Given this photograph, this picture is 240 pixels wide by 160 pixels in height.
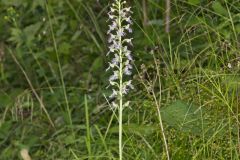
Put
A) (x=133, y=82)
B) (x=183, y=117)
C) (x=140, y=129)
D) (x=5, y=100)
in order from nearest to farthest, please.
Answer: (x=183, y=117) → (x=140, y=129) → (x=133, y=82) → (x=5, y=100)

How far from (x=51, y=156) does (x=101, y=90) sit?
1.84ft

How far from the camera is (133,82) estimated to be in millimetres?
3604

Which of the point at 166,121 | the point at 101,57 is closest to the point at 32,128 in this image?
the point at 101,57

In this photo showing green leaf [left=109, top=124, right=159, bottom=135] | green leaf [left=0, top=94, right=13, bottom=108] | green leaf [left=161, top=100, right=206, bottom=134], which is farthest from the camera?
green leaf [left=0, top=94, right=13, bottom=108]

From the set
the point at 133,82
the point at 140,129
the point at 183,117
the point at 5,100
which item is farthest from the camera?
the point at 5,100

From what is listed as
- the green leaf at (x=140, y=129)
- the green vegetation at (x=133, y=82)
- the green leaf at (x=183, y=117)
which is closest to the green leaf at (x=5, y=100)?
the green vegetation at (x=133, y=82)

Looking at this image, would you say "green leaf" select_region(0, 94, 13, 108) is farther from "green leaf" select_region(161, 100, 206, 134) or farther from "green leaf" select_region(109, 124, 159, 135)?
"green leaf" select_region(161, 100, 206, 134)

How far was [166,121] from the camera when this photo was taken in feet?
9.55

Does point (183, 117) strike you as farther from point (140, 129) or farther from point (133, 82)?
point (133, 82)

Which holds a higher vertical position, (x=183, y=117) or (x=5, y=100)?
(x=183, y=117)

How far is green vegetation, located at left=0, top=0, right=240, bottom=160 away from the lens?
2.86 metres

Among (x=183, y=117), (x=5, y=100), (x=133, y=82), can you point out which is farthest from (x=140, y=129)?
(x=5, y=100)

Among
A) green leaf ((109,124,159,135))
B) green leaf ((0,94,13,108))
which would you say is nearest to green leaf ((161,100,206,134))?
green leaf ((109,124,159,135))

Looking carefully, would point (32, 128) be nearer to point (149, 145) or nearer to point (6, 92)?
point (6, 92)
